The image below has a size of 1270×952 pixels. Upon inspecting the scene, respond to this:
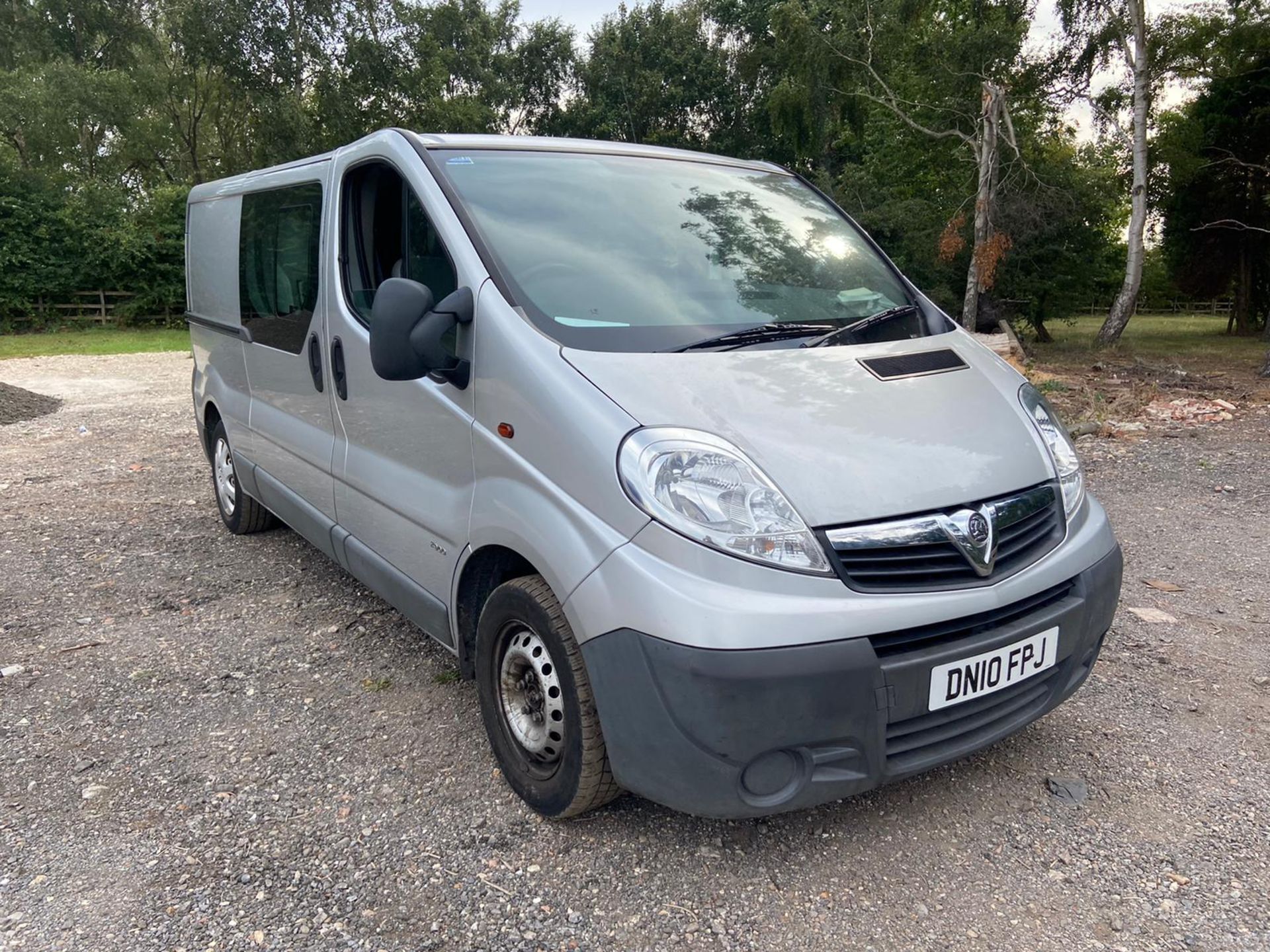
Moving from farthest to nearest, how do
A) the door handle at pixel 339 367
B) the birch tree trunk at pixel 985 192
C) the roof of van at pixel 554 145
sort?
the birch tree trunk at pixel 985 192
the door handle at pixel 339 367
the roof of van at pixel 554 145

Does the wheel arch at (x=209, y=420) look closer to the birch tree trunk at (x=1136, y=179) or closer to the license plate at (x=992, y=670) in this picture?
the license plate at (x=992, y=670)

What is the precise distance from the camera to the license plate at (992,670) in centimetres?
225

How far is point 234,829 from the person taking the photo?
8.77 ft

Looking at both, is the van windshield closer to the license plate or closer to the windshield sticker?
the windshield sticker

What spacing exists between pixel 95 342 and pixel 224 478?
69.7ft

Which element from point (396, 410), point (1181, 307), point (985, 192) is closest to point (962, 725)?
point (396, 410)

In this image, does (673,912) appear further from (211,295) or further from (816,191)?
(211,295)

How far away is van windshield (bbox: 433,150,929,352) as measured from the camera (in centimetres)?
273

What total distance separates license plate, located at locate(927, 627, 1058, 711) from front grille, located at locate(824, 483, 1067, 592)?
0.19m

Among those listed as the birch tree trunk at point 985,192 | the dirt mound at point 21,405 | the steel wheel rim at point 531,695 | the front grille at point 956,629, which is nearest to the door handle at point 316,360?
the steel wheel rim at point 531,695

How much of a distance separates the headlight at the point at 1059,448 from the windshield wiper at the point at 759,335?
2.24 ft

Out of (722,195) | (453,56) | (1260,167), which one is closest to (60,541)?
(722,195)

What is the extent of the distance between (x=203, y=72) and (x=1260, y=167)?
1410 inches

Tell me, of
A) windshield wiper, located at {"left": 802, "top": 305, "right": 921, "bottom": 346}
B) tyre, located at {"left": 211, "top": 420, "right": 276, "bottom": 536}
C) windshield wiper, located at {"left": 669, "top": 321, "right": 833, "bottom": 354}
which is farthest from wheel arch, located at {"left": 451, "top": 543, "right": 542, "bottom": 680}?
tyre, located at {"left": 211, "top": 420, "right": 276, "bottom": 536}
